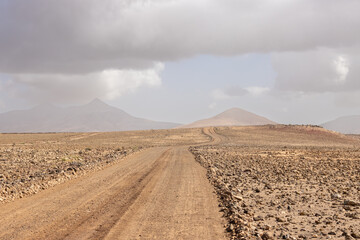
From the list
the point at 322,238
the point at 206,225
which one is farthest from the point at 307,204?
the point at 206,225

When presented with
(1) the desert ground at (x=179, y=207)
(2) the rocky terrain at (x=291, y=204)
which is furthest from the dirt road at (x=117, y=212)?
(2) the rocky terrain at (x=291, y=204)

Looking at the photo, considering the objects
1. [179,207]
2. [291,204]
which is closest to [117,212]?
[179,207]

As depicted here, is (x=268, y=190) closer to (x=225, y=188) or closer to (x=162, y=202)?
(x=225, y=188)

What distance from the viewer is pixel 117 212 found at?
12422mm

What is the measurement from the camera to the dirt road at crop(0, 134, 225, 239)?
1015cm

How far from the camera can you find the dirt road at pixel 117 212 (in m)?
10.1

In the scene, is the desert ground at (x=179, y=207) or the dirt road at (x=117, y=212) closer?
the dirt road at (x=117, y=212)

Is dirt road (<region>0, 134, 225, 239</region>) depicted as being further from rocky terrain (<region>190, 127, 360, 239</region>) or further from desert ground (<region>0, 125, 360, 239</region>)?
rocky terrain (<region>190, 127, 360, 239</region>)

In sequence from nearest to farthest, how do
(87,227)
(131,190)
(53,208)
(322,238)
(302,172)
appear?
(322,238) < (87,227) < (53,208) < (131,190) < (302,172)

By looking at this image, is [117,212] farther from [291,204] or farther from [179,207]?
[291,204]

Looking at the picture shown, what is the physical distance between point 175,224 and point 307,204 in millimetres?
6323

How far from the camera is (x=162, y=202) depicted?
14289mm

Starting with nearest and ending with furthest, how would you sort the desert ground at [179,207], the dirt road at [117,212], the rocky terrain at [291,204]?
the dirt road at [117,212] < the desert ground at [179,207] < the rocky terrain at [291,204]

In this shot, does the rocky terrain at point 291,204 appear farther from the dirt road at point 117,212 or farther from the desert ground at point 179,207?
the dirt road at point 117,212
